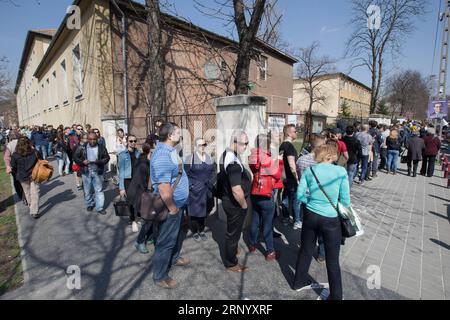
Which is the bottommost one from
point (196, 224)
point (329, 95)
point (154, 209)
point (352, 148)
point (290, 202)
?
point (196, 224)

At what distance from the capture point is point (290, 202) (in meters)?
5.25

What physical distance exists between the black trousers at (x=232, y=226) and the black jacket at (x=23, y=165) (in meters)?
4.52

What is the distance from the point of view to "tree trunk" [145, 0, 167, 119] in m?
8.36

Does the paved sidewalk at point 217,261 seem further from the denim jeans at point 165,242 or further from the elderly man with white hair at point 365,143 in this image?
the elderly man with white hair at point 365,143

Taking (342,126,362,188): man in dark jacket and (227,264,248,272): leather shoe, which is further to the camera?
(342,126,362,188): man in dark jacket

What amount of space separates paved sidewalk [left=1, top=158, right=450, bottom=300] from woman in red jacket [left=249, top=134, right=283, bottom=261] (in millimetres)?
540

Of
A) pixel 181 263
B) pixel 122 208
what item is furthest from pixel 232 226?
pixel 122 208

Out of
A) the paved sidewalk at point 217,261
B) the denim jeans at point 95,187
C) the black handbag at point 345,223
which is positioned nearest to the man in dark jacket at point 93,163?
the denim jeans at point 95,187

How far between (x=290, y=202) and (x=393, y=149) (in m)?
6.84

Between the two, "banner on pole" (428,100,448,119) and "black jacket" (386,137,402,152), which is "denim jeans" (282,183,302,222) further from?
"banner on pole" (428,100,448,119)

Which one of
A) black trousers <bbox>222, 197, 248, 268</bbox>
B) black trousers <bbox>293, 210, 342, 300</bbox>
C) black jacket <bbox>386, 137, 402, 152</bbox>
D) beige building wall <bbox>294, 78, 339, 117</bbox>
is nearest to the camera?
black trousers <bbox>293, 210, 342, 300</bbox>

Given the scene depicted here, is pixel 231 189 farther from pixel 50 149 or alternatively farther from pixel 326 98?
pixel 326 98

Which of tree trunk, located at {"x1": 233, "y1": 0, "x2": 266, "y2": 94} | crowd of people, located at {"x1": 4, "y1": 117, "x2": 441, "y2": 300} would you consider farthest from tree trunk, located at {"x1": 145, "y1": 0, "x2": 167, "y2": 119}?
tree trunk, located at {"x1": 233, "y1": 0, "x2": 266, "y2": 94}

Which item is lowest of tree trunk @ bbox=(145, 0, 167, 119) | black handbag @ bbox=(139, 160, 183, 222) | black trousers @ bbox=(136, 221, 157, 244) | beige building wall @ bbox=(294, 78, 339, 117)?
black trousers @ bbox=(136, 221, 157, 244)
